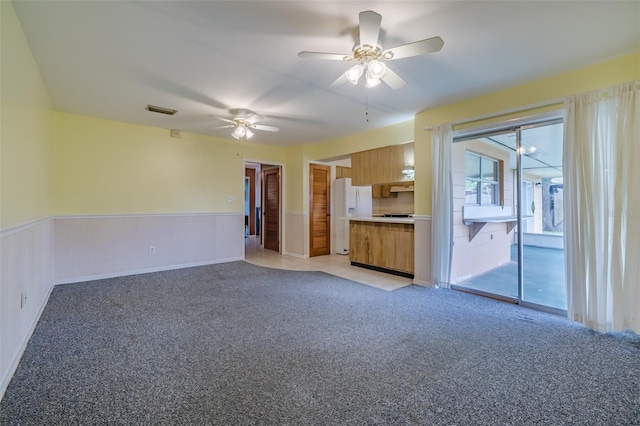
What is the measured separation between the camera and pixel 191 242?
5.25m

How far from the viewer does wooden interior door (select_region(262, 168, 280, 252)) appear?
22.3 ft

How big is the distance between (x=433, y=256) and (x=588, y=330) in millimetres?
1653

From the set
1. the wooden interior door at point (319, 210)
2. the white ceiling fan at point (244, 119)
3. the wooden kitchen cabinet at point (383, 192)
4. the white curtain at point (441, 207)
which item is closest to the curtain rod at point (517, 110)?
the white curtain at point (441, 207)

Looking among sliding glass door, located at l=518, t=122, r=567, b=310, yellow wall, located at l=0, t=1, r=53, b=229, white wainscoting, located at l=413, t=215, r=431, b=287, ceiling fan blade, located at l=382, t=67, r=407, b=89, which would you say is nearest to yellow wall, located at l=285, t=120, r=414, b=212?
white wainscoting, located at l=413, t=215, r=431, b=287

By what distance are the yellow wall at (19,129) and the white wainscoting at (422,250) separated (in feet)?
13.8

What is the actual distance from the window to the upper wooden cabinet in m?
0.89

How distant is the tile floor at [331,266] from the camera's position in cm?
417

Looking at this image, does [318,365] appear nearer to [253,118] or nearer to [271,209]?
[253,118]

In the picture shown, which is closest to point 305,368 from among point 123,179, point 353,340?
point 353,340

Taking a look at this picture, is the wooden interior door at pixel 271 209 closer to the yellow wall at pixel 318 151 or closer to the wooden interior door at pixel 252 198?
the yellow wall at pixel 318 151

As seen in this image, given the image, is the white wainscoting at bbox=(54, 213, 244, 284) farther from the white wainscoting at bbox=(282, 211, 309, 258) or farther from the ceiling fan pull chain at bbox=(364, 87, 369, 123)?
the ceiling fan pull chain at bbox=(364, 87, 369, 123)

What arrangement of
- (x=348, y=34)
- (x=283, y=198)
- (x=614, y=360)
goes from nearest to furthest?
(x=614, y=360)
(x=348, y=34)
(x=283, y=198)

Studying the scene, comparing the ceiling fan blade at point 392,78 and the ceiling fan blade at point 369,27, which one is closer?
the ceiling fan blade at point 369,27

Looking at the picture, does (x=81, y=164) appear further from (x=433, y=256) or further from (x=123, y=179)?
(x=433, y=256)
